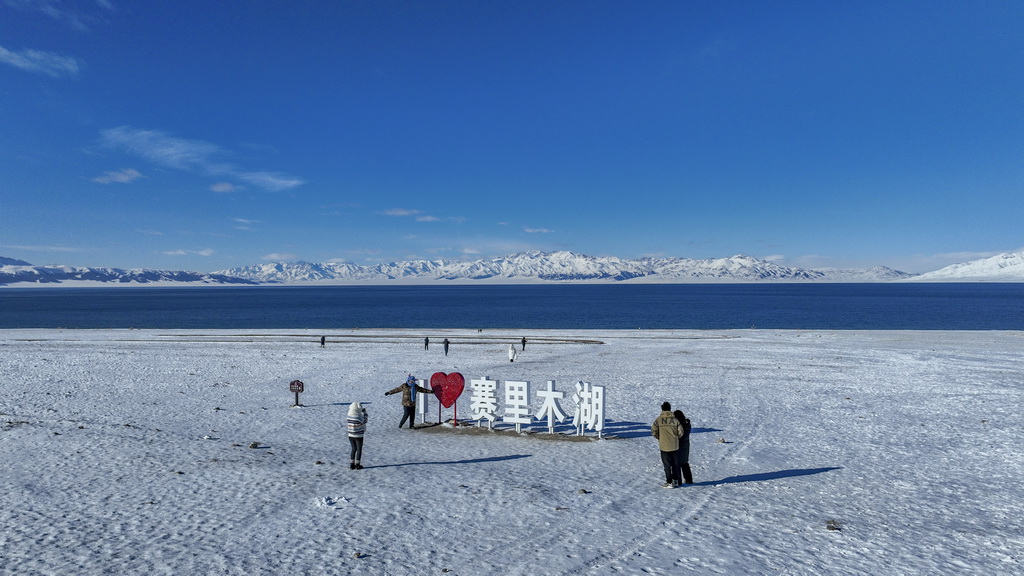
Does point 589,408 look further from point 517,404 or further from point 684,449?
point 684,449

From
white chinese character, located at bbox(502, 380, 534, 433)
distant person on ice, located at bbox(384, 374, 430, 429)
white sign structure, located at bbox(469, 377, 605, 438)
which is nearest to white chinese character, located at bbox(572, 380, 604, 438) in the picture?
white sign structure, located at bbox(469, 377, 605, 438)

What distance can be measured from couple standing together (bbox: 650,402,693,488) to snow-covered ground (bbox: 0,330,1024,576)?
0.59 meters

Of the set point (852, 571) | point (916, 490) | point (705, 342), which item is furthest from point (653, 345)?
point (852, 571)

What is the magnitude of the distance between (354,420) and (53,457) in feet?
28.6

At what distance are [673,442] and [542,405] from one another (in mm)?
6834

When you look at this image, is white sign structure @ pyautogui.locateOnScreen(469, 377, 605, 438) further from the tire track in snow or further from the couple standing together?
the couple standing together

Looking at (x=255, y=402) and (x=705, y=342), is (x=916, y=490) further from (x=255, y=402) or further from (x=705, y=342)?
(x=705, y=342)

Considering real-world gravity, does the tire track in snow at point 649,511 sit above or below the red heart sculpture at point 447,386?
below

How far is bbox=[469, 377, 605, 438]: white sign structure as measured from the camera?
58.2 feet

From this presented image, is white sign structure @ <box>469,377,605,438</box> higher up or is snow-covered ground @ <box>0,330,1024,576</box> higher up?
white sign structure @ <box>469,377,605,438</box>

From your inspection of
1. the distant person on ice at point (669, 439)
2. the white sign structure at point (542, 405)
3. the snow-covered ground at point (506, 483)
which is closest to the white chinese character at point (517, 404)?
the white sign structure at point (542, 405)

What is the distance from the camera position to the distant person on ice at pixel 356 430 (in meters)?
13.7

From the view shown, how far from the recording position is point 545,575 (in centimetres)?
866

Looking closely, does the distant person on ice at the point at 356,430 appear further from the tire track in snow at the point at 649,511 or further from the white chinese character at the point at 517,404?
the tire track in snow at the point at 649,511
